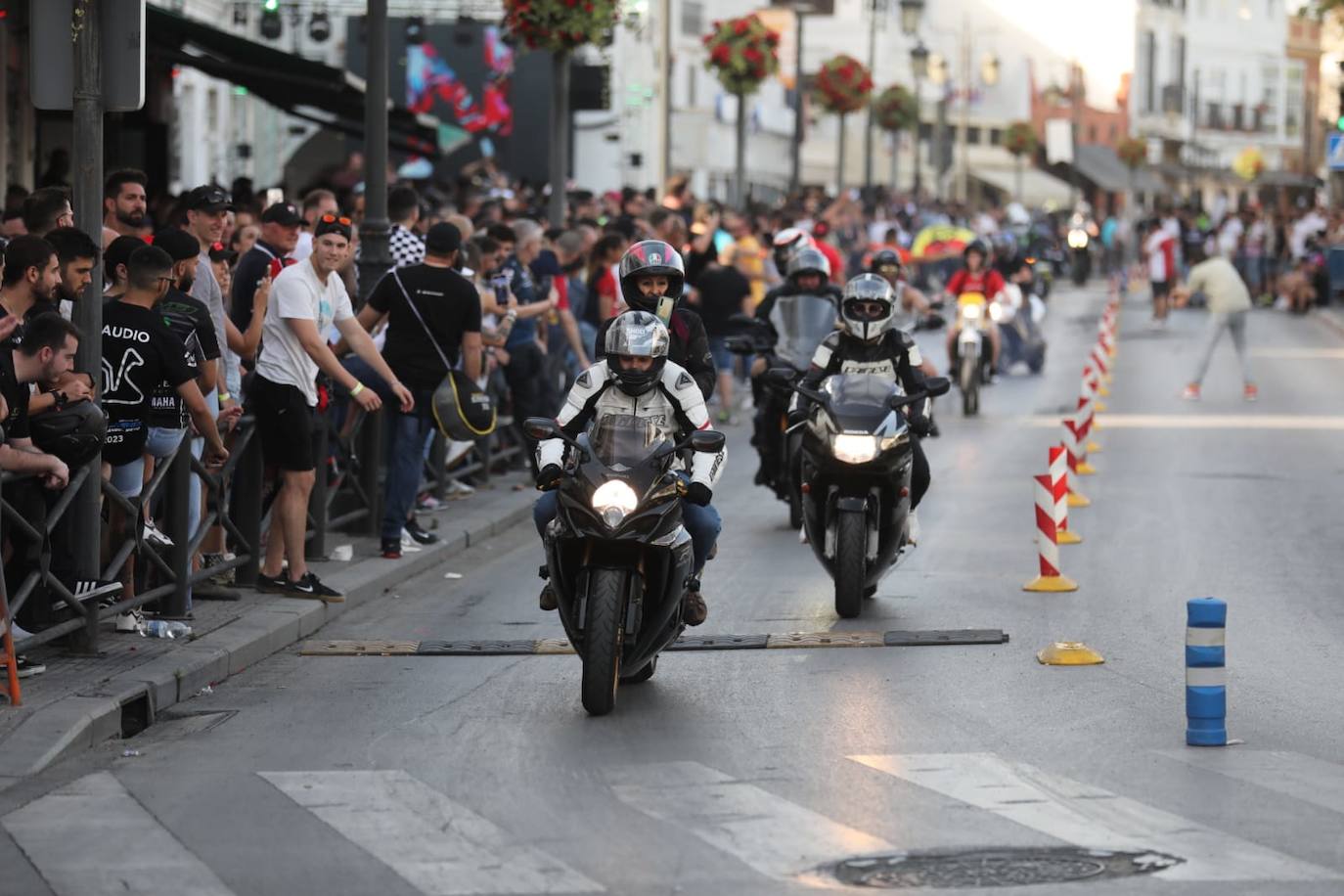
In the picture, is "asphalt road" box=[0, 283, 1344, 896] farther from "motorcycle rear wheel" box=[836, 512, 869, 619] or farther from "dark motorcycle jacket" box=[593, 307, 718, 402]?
"dark motorcycle jacket" box=[593, 307, 718, 402]

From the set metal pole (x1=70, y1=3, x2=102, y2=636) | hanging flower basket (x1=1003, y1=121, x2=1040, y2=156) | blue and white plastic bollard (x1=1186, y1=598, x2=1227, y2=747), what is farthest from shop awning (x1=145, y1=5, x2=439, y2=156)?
hanging flower basket (x1=1003, y1=121, x2=1040, y2=156)

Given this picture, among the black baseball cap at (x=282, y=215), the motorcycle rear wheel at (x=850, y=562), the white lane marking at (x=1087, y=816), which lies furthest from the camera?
the black baseball cap at (x=282, y=215)

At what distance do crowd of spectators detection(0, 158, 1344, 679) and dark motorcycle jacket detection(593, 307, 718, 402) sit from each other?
37 cm

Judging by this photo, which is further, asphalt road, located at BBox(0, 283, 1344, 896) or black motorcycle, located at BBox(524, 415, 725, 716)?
black motorcycle, located at BBox(524, 415, 725, 716)

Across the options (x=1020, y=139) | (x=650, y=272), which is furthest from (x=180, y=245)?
(x=1020, y=139)

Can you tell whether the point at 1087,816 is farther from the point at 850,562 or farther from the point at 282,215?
the point at 282,215

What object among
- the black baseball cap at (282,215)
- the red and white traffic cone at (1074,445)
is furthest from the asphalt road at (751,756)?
the red and white traffic cone at (1074,445)

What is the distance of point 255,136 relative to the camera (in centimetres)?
4188

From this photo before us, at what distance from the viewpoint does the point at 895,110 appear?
2719 inches

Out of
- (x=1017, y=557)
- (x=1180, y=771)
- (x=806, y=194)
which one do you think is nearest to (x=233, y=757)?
(x=1180, y=771)

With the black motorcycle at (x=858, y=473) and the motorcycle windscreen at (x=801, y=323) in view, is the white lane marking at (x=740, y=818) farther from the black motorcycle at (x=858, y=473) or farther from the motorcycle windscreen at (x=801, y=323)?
the motorcycle windscreen at (x=801, y=323)

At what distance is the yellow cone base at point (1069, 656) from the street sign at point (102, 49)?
173 inches

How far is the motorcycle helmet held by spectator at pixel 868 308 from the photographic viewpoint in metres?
14.0

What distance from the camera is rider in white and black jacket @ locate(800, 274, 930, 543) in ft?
45.5
